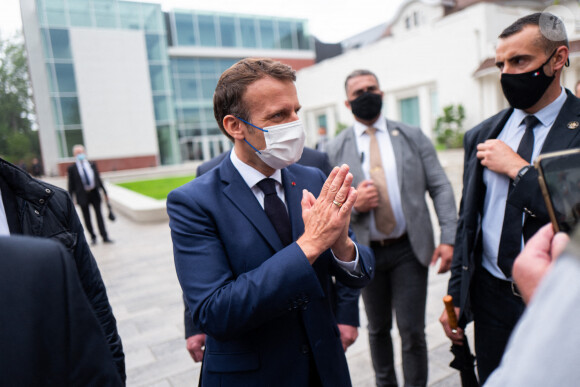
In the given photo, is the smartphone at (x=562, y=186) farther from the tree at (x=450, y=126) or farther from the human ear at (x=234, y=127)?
the tree at (x=450, y=126)

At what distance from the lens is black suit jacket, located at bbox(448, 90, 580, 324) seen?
1.60m

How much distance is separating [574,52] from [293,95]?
62.1ft

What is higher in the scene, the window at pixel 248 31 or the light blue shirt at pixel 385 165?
the window at pixel 248 31

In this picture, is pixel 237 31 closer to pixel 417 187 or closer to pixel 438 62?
pixel 438 62

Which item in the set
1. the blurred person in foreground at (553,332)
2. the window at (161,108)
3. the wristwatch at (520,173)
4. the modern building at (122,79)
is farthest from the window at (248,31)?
the blurred person in foreground at (553,332)


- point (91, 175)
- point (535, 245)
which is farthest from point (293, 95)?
point (91, 175)

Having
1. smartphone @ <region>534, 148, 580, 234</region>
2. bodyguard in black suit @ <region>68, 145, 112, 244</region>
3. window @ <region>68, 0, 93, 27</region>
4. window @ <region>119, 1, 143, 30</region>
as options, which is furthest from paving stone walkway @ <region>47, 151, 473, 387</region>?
window @ <region>119, 1, 143, 30</region>

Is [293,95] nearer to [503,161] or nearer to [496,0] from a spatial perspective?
[503,161]

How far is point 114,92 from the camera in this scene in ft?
89.9

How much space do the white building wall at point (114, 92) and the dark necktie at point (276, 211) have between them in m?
28.1

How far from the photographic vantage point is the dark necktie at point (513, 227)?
1.74 meters

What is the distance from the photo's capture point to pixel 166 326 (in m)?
4.23

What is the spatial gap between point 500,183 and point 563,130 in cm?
34

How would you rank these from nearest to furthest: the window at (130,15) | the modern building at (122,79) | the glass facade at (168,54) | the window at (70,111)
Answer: the modern building at (122,79)
the glass facade at (168,54)
the window at (70,111)
the window at (130,15)
